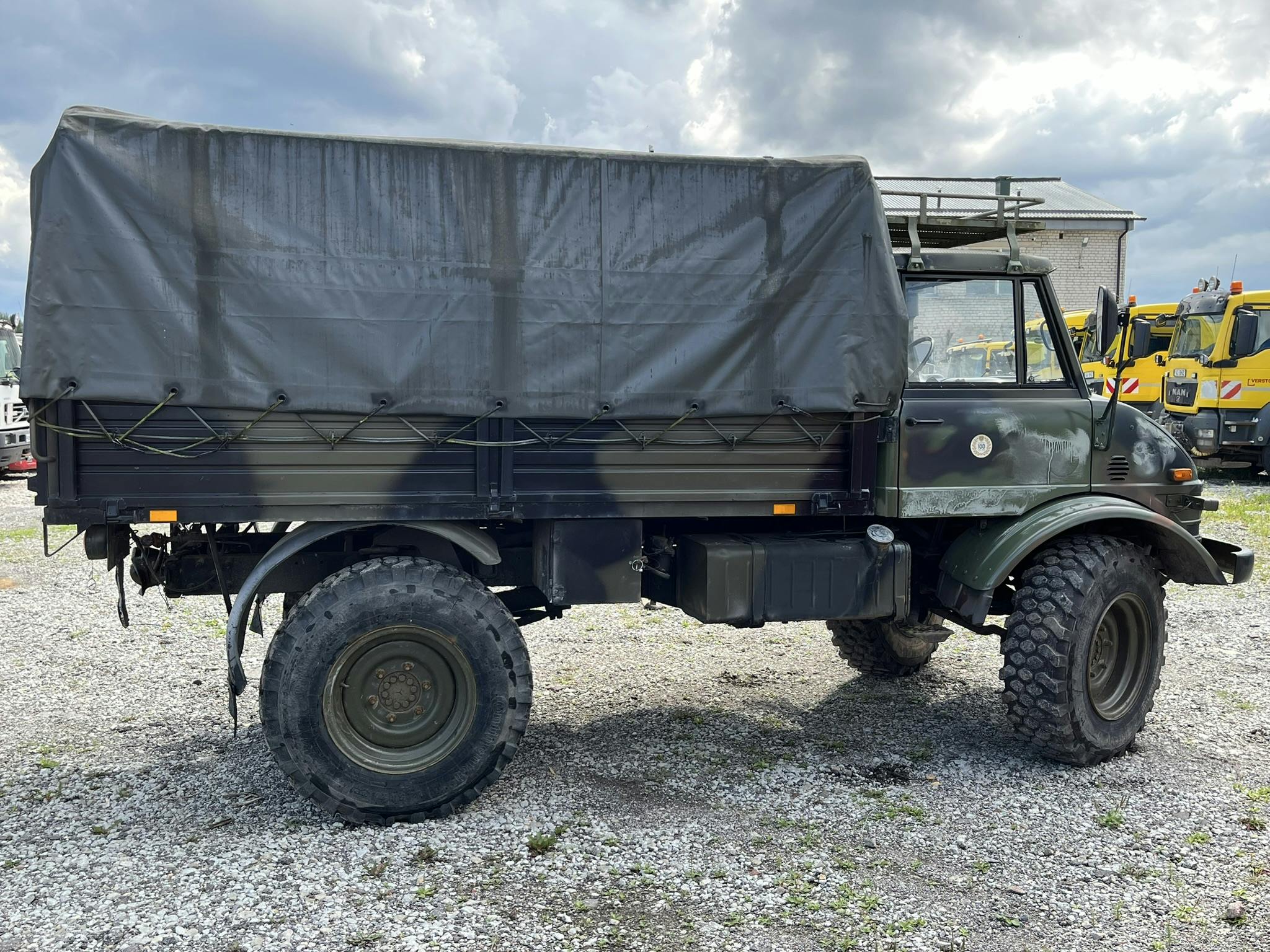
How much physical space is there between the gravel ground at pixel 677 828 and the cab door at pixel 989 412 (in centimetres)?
136

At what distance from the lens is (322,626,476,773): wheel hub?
4504 millimetres

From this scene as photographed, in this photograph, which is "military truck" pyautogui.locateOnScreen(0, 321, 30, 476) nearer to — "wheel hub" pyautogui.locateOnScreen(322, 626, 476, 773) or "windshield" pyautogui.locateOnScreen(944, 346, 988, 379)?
"wheel hub" pyautogui.locateOnScreen(322, 626, 476, 773)

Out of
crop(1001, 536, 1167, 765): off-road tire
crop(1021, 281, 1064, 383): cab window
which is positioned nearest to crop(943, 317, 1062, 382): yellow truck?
crop(1021, 281, 1064, 383): cab window

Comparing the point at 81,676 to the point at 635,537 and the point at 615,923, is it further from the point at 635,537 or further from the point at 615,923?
the point at 615,923

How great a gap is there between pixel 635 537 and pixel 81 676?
405 centimetres

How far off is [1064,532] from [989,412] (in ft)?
2.43

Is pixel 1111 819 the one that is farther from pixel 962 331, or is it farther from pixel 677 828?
pixel 962 331

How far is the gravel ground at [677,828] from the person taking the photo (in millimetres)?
3672

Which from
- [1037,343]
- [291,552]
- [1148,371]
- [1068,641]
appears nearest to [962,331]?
[1037,343]

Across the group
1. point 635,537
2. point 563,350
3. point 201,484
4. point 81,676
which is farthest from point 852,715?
point 81,676

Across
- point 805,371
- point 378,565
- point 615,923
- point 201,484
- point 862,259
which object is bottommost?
point 615,923

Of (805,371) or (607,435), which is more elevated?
(805,371)

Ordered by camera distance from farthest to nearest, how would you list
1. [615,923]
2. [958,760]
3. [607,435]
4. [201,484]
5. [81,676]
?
[81,676] < [958,760] < [607,435] < [201,484] < [615,923]

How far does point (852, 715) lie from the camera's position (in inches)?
236
